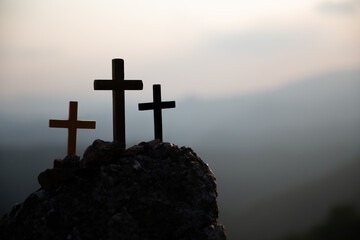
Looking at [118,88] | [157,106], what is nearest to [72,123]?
[118,88]

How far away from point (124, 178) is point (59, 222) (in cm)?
125

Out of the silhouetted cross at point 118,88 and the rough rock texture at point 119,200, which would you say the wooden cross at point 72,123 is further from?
the rough rock texture at point 119,200

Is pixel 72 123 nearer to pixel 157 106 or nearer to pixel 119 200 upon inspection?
pixel 157 106

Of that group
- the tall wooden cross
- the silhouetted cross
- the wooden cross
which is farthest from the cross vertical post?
the wooden cross

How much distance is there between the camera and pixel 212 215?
7188 millimetres

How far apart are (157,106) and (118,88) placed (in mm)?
1017

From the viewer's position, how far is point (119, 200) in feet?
22.1

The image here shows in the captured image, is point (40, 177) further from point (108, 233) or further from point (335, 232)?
point (335, 232)

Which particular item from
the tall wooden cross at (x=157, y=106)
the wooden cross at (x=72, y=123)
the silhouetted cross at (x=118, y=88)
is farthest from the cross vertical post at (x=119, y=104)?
the wooden cross at (x=72, y=123)

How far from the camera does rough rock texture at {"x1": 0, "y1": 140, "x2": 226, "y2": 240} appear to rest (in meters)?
6.55

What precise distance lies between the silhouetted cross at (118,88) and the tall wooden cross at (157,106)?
0.51 meters

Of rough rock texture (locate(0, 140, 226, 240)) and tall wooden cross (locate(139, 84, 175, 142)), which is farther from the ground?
tall wooden cross (locate(139, 84, 175, 142))

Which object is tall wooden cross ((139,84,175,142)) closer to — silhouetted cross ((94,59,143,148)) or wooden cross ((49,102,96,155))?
silhouetted cross ((94,59,143,148))

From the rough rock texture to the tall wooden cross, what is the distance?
1.45 m
